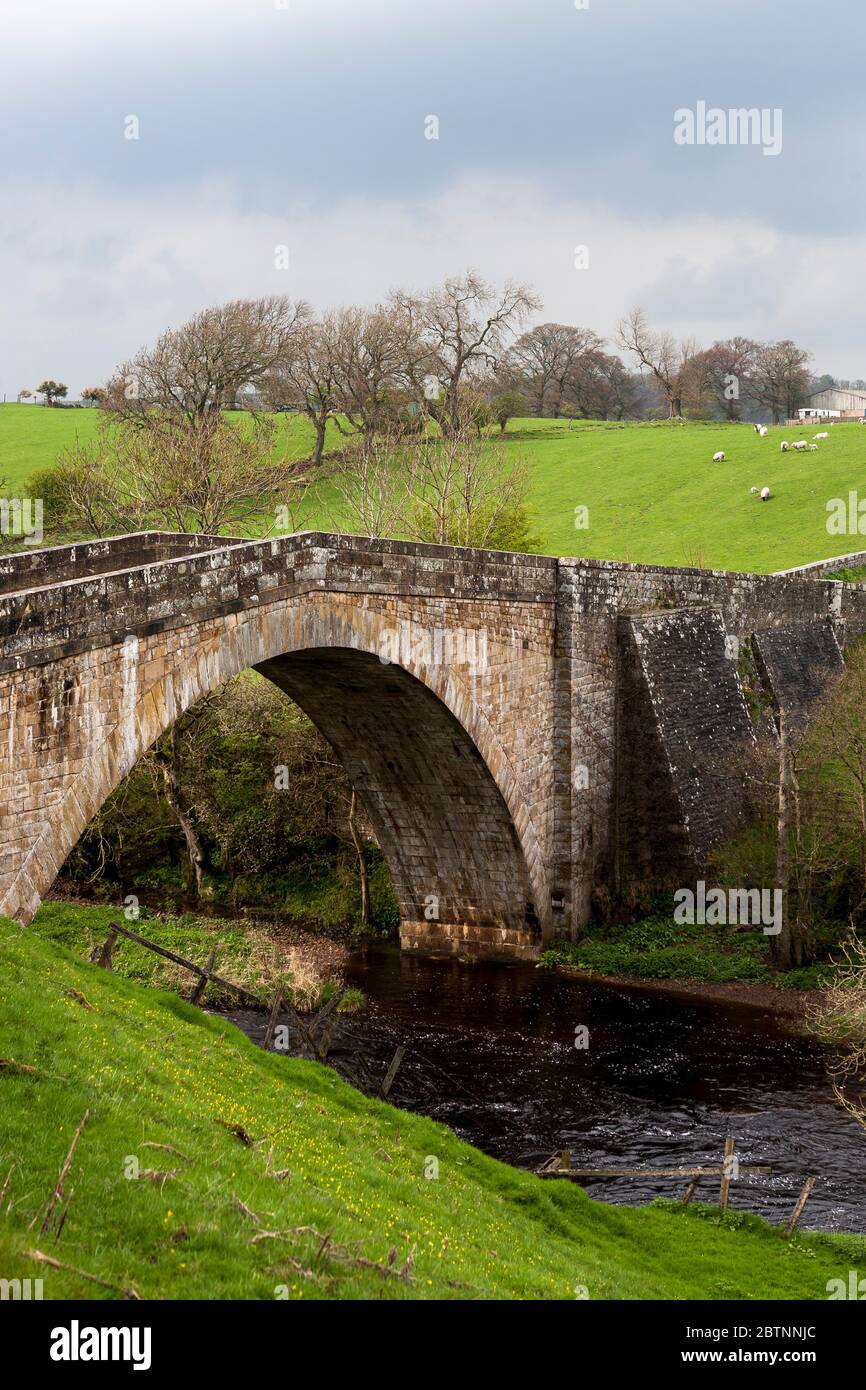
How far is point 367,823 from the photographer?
2884cm

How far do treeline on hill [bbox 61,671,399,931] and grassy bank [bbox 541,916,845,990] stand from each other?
15.5 feet

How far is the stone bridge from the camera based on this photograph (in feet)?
49.9

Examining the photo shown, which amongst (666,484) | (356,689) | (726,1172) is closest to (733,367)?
(666,484)

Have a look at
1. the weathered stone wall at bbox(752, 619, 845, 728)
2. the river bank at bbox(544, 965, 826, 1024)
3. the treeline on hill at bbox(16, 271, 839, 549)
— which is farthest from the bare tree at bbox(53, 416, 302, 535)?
the river bank at bbox(544, 965, 826, 1024)

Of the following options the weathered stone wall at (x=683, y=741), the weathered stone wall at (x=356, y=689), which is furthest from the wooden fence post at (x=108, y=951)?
the weathered stone wall at (x=683, y=741)

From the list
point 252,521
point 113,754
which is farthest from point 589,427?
point 113,754

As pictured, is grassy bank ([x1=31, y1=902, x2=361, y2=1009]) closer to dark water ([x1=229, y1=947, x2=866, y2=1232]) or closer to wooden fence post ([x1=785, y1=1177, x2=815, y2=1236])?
dark water ([x1=229, y1=947, x2=866, y2=1232])

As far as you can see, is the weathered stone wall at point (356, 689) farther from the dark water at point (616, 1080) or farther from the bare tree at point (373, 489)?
the bare tree at point (373, 489)

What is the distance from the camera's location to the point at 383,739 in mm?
23562

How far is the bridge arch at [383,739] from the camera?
1355 cm

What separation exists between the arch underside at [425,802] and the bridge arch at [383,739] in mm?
26

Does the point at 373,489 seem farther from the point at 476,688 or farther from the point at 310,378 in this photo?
the point at 476,688
